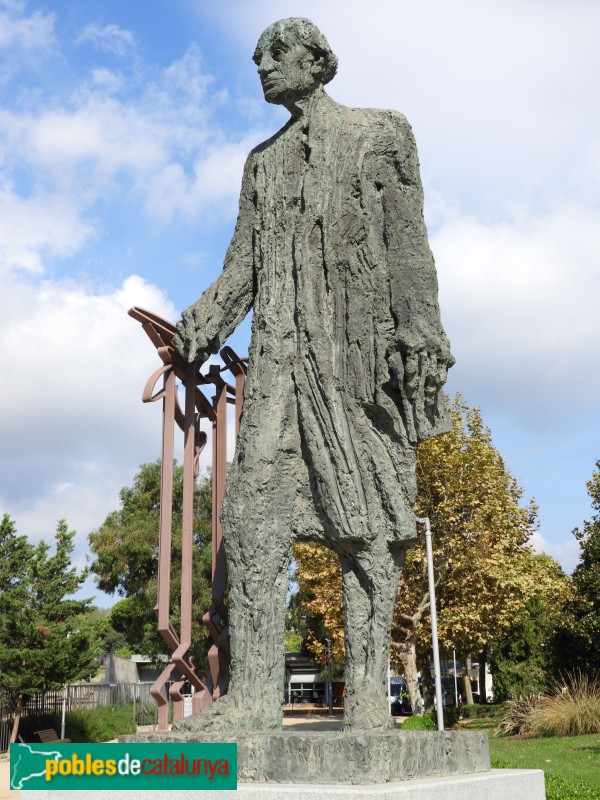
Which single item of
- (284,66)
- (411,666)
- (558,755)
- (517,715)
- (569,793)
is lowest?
(558,755)

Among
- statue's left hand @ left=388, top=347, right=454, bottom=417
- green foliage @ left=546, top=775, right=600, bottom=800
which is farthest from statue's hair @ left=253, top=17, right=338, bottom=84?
green foliage @ left=546, top=775, right=600, bottom=800

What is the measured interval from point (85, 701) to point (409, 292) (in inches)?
977

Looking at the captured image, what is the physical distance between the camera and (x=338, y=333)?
513 centimetres

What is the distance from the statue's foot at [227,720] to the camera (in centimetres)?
440

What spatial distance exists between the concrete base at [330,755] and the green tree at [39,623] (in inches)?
737

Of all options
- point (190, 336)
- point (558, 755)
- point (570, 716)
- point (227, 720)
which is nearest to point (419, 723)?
point (570, 716)

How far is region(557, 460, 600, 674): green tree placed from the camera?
24.8 m

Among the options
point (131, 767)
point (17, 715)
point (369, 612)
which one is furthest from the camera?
point (17, 715)

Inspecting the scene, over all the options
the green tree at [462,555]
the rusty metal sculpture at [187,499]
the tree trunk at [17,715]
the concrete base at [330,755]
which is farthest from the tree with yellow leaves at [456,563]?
the concrete base at [330,755]

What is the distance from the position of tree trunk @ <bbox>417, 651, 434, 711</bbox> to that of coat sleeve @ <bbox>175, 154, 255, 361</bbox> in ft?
91.6

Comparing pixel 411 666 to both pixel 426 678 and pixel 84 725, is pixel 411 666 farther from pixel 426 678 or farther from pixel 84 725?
pixel 426 678

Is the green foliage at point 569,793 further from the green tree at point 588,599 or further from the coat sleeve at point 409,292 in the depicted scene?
the green tree at point 588,599

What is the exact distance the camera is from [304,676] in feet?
176

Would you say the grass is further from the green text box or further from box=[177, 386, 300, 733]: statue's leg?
the green text box
